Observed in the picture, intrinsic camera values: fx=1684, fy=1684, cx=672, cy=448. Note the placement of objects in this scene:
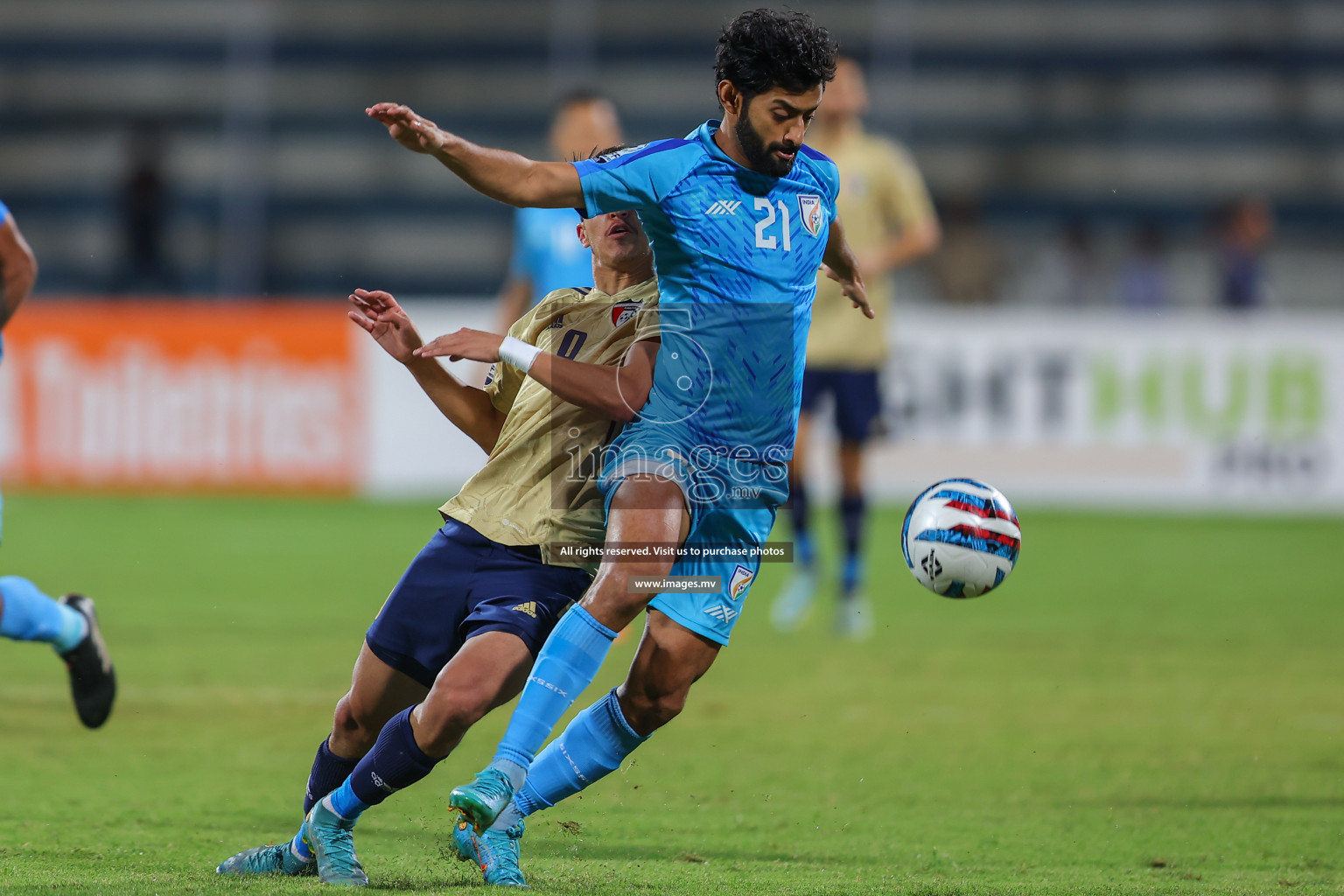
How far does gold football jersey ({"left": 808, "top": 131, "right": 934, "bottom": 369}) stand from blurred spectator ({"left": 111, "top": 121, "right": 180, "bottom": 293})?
8.59 m

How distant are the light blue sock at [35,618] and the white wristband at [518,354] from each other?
2.05m

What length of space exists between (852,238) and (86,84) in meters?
12.2

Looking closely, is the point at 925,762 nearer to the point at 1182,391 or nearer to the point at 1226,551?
the point at 1226,551

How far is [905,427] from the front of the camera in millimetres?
13203

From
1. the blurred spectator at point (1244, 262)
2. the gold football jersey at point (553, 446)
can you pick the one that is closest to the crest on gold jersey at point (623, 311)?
the gold football jersey at point (553, 446)

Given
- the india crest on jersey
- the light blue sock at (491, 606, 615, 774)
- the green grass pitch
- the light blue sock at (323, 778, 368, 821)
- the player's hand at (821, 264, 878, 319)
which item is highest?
the player's hand at (821, 264, 878, 319)

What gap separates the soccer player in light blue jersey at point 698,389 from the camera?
365cm

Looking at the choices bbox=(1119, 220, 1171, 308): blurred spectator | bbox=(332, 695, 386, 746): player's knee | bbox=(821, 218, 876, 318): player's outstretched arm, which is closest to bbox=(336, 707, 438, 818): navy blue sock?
bbox=(332, 695, 386, 746): player's knee

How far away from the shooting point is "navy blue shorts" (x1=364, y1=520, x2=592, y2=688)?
372 cm

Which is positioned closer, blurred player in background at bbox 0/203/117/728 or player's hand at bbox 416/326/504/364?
player's hand at bbox 416/326/504/364

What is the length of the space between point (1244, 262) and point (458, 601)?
13210 millimetres

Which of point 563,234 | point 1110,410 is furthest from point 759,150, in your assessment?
point 1110,410

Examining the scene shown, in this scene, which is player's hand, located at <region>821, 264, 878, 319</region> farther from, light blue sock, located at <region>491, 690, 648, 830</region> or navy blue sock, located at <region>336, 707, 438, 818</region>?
navy blue sock, located at <region>336, 707, 438, 818</region>

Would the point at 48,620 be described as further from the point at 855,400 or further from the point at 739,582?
the point at 855,400
